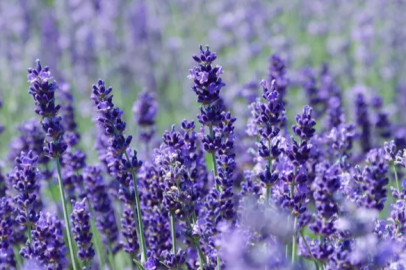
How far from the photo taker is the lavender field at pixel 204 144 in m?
2.62

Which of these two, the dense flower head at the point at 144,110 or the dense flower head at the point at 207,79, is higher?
the dense flower head at the point at 144,110

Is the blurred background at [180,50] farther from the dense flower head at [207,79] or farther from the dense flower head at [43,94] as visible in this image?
the dense flower head at [207,79]

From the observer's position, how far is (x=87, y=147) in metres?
6.91

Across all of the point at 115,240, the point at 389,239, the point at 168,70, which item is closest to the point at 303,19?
the point at 168,70

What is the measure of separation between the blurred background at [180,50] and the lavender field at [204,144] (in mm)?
30

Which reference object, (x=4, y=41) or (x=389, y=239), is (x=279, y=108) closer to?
(x=389, y=239)

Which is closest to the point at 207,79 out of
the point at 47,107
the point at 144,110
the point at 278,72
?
the point at 47,107

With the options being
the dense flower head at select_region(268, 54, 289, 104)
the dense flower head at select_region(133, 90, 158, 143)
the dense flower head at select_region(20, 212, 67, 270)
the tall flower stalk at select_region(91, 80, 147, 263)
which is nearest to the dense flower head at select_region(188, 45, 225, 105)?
the tall flower stalk at select_region(91, 80, 147, 263)

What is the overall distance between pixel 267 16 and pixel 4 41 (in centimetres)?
371

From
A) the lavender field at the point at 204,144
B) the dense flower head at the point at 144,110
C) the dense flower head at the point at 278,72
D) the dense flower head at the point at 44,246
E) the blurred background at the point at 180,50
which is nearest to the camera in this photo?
the lavender field at the point at 204,144

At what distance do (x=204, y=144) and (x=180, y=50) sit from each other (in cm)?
670

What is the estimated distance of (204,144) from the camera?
2.74m

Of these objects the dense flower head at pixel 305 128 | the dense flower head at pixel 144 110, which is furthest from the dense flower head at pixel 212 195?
the dense flower head at pixel 144 110

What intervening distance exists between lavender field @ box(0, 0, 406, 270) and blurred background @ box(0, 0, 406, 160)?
0.03 meters
